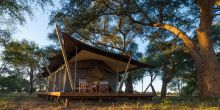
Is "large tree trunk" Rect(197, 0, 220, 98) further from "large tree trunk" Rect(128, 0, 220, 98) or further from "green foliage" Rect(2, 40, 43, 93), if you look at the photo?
"green foliage" Rect(2, 40, 43, 93)

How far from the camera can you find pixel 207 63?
13.9 metres

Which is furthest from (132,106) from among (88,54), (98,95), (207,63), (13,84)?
(13,84)

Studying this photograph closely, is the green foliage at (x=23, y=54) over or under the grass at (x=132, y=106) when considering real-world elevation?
over

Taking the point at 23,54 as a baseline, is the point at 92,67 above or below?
below

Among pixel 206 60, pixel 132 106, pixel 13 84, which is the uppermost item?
pixel 206 60

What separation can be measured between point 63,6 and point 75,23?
1255 mm

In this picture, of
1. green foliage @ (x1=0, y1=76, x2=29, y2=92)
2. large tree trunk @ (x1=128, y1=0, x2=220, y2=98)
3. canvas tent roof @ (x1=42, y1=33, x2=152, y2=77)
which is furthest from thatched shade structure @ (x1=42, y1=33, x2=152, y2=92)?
green foliage @ (x1=0, y1=76, x2=29, y2=92)

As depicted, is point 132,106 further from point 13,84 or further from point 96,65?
point 13,84

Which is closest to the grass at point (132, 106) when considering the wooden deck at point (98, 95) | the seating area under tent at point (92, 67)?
the wooden deck at point (98, 95)

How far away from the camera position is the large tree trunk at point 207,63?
13.5 metres

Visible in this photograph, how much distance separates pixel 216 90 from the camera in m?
13.4

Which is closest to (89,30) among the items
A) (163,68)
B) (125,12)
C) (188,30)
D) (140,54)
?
(125,12)

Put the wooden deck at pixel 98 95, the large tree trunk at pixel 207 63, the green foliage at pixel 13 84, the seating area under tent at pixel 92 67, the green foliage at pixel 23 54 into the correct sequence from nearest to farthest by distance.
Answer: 1. the wooden deck at pixel 98 95
2. the large tree trunk at pixel 207 63
3. the seating area under tent at pixel 92 67
4. the green foliage at pixel 23 54
5. the green foliage at pixel 13 84

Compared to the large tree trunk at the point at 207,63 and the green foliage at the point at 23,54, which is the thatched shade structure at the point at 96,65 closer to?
the large tree trunk at the point at 207,63
